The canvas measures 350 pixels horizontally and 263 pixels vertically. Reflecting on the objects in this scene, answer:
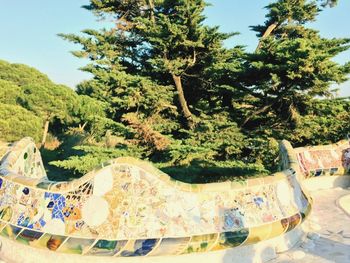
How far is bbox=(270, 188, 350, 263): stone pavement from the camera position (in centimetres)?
615

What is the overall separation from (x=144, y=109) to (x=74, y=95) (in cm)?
1143

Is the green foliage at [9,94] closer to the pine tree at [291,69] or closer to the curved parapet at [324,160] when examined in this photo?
the pine tree at [291,69]

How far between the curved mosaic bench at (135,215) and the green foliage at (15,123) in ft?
48.3

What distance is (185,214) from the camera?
588cm

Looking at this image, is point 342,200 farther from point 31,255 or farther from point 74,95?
point 74,95

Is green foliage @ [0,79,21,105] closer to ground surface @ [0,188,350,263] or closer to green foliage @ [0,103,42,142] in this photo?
green foliage @ [0,103,42,142]

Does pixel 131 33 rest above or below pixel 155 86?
above

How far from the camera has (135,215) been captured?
578 centimetres

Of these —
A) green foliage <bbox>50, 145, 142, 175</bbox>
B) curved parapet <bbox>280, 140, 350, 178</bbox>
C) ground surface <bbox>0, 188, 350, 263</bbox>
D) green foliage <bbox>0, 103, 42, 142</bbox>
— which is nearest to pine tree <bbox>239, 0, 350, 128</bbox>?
curved parapet <bbox>280, 140, 350, 178</bbox>

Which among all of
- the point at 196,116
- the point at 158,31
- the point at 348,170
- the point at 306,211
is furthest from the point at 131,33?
the point at 306,211

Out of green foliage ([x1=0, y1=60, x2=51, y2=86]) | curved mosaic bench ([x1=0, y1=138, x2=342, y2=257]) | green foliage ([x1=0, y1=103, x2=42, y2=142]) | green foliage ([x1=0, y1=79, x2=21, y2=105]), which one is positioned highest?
green foliage ([x1=0, y1=60, x2=51, y2=86])

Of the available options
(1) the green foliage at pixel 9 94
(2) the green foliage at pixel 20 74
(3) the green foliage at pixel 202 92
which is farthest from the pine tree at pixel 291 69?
(2) the green foliage at pixel 20 74

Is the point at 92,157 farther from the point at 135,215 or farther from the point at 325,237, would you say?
the point at 325,237

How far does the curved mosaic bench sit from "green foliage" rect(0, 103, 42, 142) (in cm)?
1473
